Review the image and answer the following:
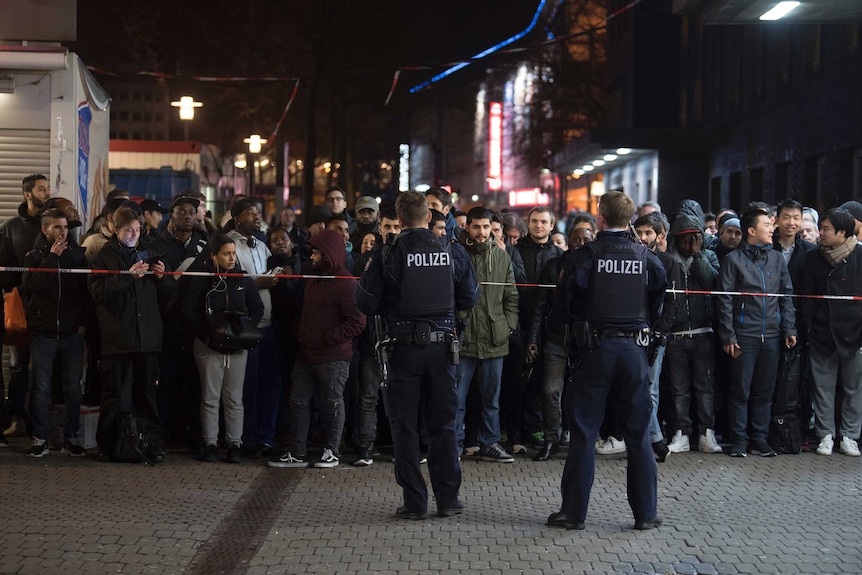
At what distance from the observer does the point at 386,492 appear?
857 centimetres

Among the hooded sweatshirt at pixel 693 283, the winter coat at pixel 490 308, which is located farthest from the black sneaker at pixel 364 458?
the hooded sweatshirt at pixel 693 283

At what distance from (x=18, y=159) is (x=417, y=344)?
6.55 m

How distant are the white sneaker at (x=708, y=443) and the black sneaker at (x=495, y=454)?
175 centimetres

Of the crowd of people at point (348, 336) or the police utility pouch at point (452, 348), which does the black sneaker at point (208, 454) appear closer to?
the crowd of people at point (348, 336)

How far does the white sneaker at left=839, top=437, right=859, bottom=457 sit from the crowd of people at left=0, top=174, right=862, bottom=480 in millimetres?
19

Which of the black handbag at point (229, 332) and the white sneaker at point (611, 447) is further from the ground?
the black handbag at point (229, 332)

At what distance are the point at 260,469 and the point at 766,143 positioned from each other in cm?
2057

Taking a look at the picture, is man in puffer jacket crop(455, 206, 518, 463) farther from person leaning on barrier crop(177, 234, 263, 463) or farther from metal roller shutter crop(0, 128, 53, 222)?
metal roller shutter crop(0, 128, 53, 222)

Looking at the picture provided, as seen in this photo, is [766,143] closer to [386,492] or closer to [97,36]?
[97,36]

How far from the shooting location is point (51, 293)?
31.8ft

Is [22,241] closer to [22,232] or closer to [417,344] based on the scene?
[22,232]

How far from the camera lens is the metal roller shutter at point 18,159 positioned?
12297 millimetres

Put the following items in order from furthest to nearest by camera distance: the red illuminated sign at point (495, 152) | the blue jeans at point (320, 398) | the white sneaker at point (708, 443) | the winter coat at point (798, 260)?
the red illuminated sign at point (495, 152) → the winter coat at point (798, 260) → the white sneaker at point (708, 443) → the blue jeans at point (320, 398)

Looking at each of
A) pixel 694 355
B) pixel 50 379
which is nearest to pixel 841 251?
pixel 694 355
